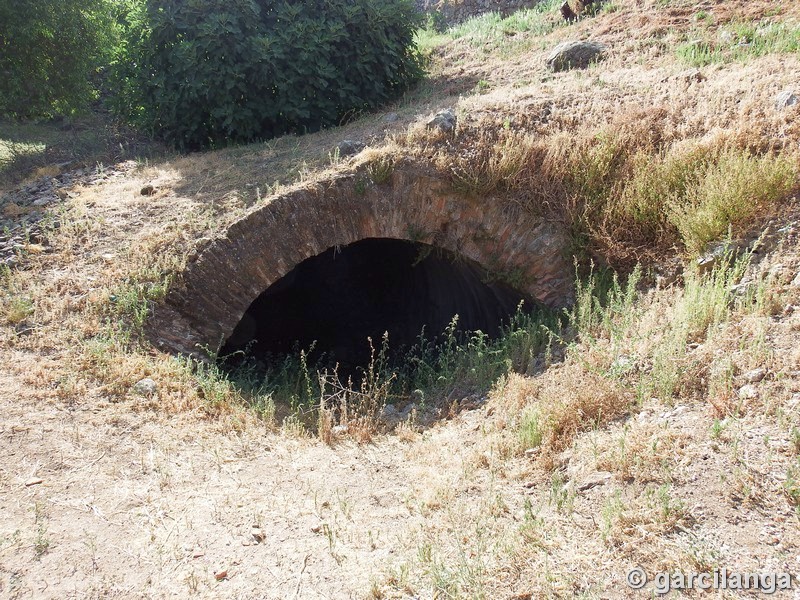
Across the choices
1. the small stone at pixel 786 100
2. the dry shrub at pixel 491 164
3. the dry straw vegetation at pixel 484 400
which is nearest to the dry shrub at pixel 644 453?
the dry straw vegetation at pixel 484 400

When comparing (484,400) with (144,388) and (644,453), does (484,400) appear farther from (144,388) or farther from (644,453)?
(144,388)

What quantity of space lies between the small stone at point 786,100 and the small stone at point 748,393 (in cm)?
377

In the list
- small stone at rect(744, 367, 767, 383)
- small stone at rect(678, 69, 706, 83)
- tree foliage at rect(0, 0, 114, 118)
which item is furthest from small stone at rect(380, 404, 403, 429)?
tree foliage at rect(0, 0, 114, 118)

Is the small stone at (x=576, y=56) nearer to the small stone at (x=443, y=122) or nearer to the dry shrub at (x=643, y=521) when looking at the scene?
the small stone at (x=443, y=122)

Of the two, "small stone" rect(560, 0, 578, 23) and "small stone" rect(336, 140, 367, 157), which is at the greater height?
"small stone" rect(560, 0, 578, 23)

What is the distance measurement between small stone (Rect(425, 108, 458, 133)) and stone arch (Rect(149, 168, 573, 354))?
2.73 feet

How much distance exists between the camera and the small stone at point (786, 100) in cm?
586

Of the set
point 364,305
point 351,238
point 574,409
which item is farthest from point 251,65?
point 574,409

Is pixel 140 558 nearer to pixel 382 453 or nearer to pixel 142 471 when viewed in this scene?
pixel 142 471

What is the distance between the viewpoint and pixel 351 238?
21.9 ft

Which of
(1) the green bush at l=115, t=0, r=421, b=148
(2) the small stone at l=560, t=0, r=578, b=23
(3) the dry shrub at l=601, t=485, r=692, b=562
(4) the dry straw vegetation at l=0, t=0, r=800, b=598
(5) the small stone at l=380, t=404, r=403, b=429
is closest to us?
(3) the dry shrub at l=601, t=485, r=692, b=562

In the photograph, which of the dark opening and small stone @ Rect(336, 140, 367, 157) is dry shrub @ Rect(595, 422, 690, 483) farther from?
small stone @ Rect(336, 140, 367, 157)

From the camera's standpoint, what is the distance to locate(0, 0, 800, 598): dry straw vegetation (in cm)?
303

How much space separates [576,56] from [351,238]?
5392 mm
